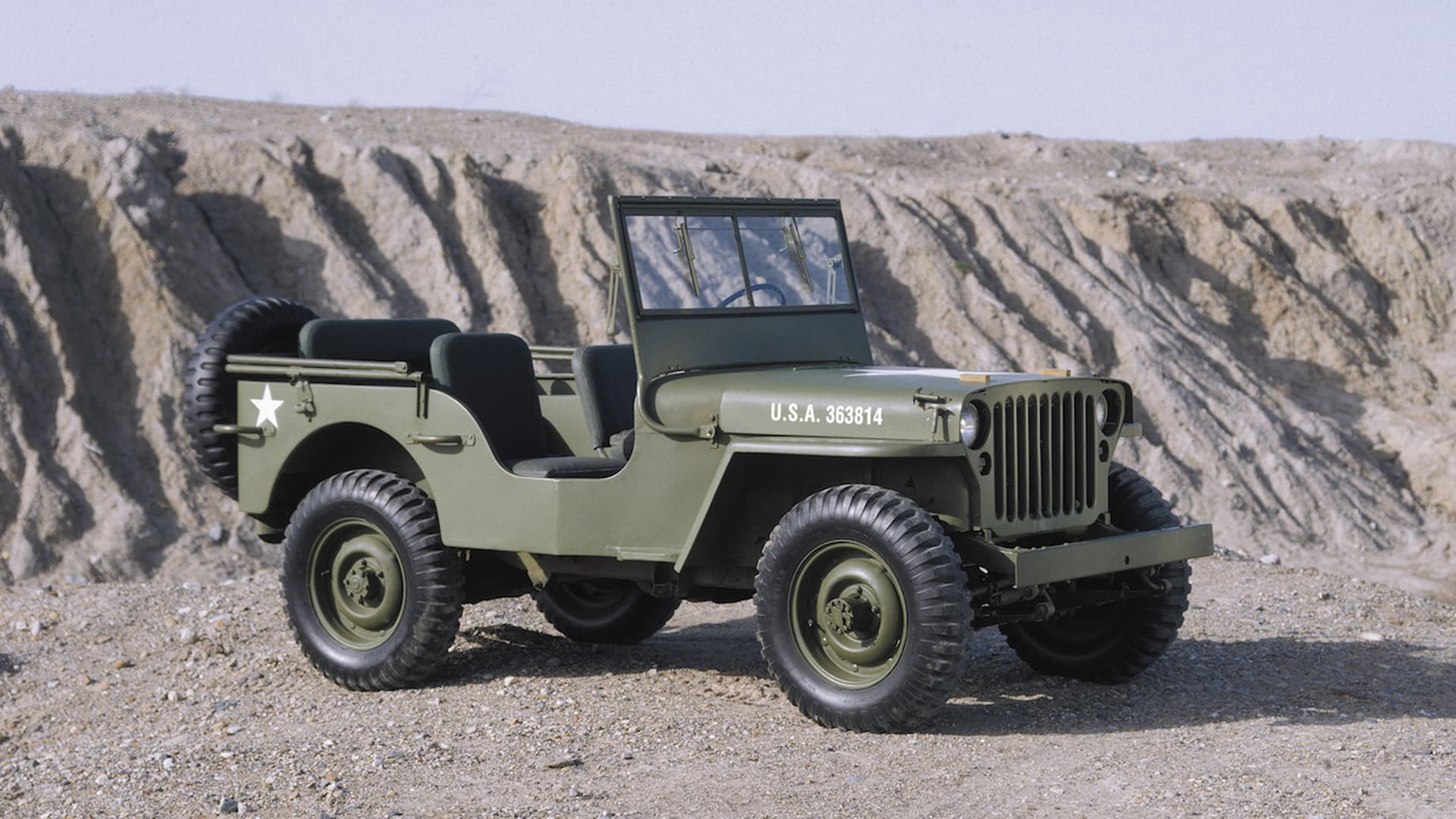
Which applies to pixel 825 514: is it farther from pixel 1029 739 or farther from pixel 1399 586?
pixel 1399 586

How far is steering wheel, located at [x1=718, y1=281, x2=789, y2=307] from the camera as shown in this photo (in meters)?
7.93

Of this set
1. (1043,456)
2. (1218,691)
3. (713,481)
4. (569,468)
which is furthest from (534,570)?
(1218,691)

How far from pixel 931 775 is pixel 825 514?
1108mm

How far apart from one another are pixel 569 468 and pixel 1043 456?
220cm

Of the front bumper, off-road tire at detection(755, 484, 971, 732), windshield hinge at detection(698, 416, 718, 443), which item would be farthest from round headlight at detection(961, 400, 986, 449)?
windshield hinge at detection(698, 416, 718, 443)

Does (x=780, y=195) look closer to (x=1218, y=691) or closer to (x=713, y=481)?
(x=1218, y=691)

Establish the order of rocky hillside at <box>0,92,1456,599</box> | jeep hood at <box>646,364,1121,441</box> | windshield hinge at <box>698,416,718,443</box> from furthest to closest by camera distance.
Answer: rocky hillside at <box>0,92,1456,599</box> < windshield hinge at <box>698,416,718,443</box> < jeep hood at <box>646,364,1121,441</box>

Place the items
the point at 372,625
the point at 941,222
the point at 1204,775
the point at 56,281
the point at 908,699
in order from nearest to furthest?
1. the point at 1204,775
2. the point at 908,699
3. the point at 372,625
4. the point at 56,281
5. the point at 941,222

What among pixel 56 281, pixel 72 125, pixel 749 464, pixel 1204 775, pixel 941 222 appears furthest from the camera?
pixel 941 222

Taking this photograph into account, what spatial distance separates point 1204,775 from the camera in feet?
20.2

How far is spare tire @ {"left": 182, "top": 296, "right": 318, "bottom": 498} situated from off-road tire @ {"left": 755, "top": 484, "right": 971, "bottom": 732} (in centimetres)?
319

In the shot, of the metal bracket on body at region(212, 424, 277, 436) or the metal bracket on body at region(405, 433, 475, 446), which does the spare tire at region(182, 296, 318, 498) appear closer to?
the metal bracket on body at region(212, 424, 277, 436)

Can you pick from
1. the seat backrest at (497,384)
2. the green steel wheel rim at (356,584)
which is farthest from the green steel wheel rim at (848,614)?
the green steel wheel rim at (356,584)

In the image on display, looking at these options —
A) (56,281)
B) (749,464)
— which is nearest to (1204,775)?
(749,464)
